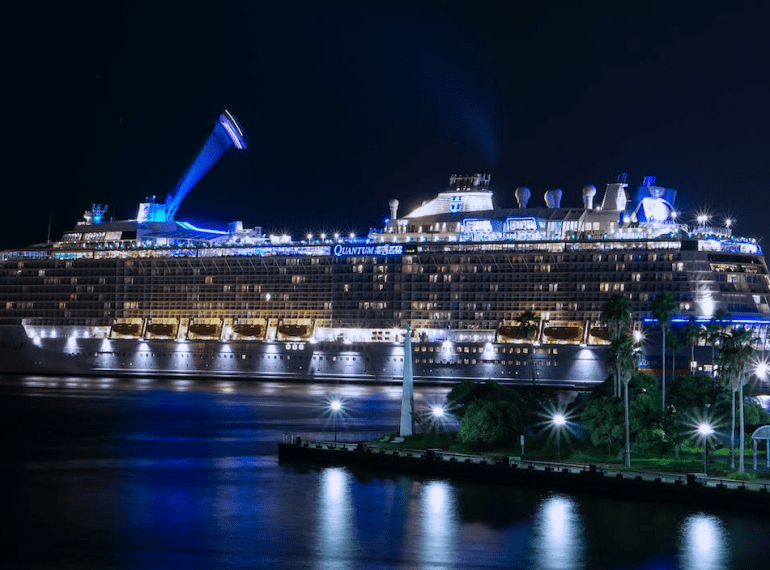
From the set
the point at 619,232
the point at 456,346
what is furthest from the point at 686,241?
the point at 456,346

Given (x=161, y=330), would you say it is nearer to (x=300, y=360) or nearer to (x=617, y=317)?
(x=300, y=360)

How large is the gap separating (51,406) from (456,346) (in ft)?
113

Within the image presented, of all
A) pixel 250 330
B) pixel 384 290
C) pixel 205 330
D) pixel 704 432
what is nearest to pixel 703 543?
pixel 704 432

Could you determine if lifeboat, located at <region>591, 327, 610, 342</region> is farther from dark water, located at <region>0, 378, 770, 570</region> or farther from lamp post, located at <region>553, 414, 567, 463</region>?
dark water, located at <region>0, 378, 770, 570</region>

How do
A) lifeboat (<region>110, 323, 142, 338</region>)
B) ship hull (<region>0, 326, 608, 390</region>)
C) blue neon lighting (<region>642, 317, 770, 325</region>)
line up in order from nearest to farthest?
blue neon lighting (<region>642, 317, 770, 325</region>) < ship hull (<region>0, 326, 608, 390</region>) < lifeboat (<region>110, 323, 142, 338</region>)

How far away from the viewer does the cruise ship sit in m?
102

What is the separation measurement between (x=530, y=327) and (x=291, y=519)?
187ft

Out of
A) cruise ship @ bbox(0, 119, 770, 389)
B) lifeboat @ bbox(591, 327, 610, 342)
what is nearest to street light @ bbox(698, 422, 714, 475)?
cruise ship @ bbox(0, 119, 770, 389)

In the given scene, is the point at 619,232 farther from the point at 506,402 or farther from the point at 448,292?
the point at 506,402

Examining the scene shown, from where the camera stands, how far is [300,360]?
114 metres

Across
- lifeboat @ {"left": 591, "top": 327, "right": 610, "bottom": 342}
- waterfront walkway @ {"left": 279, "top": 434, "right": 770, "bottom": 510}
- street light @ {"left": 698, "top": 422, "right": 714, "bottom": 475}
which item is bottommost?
waterfront walkway @ {"left": 279, "top": 434, "right": 770, "bottom": 510}

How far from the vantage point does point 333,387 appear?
359 feet

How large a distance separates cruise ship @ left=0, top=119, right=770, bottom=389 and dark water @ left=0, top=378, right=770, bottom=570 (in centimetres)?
4136

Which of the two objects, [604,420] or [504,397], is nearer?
[604,420]
